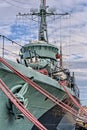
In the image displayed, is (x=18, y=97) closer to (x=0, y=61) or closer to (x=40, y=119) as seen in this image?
(x=0, y=61)

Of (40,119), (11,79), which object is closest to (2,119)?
(11,79)

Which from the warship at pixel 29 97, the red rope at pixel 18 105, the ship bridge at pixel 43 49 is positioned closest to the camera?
the red rope at pixel 18 105

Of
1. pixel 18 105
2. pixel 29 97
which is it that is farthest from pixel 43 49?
pixel 18 105

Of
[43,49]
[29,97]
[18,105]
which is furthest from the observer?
[43,49]

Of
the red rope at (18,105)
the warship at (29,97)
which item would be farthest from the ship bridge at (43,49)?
the red rope at (18,105)

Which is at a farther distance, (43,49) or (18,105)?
(43,49)

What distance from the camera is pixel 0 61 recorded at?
7.21 meters

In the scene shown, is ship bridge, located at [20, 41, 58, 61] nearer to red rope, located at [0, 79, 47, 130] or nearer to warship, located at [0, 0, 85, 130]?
warship, located at [0, 0, 85, 130]

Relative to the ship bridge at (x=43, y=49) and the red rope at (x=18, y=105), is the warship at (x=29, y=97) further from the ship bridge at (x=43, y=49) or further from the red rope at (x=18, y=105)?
the ship bridge at (x=43, y=49)

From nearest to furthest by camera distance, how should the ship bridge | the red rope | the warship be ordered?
the red rope → the warship → the ship bridge

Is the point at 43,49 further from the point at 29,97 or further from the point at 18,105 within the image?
the point at 18,105

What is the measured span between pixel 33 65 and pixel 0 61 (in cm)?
314

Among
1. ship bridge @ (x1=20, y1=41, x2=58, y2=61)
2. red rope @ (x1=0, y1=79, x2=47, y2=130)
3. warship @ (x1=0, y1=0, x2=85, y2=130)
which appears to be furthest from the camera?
ship bridge @ (x1=20, y1=41, x2=58, y2=61)

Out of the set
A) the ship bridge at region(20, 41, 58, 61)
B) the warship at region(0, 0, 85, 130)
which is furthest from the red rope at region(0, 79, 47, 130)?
the ship bridge at region(20, 41, 58, 61)
